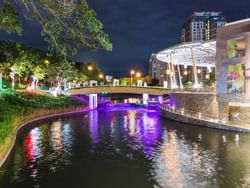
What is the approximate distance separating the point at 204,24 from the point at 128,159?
386 feet

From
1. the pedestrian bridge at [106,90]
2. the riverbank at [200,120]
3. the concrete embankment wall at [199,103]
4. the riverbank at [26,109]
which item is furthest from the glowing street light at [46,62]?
the concrete embankment wall at [199,103]

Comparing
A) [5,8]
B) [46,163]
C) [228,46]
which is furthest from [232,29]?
[5,8]

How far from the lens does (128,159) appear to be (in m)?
22.3

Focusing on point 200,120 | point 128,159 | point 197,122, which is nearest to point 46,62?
point 197,122

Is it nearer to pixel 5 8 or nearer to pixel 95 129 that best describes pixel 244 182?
pixel 5 8

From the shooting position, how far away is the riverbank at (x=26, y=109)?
2798 cm

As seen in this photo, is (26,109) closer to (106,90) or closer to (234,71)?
(234,71)

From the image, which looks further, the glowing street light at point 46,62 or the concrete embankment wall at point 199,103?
the glowing street light at point 46,62

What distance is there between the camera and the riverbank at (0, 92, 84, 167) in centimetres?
2798

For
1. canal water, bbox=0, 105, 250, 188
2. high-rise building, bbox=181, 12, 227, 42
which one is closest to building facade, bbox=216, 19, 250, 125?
canal water, bbox=0, 105, 250, 188

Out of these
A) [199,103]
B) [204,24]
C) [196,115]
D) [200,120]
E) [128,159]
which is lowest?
[128,159]

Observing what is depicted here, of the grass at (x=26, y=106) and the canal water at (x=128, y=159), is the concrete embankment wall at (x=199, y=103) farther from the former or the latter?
the grass at (x=26, y=106)

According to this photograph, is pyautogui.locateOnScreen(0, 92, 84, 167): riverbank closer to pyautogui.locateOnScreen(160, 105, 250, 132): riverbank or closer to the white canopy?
pyautogui.locateOnScreen(160, 105, 250, 132): riverbank

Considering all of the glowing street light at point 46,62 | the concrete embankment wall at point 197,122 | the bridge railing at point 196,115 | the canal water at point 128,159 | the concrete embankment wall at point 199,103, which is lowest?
the canal water at point 128,159
